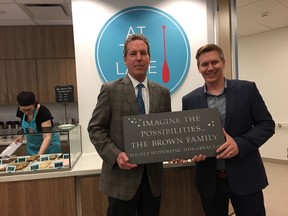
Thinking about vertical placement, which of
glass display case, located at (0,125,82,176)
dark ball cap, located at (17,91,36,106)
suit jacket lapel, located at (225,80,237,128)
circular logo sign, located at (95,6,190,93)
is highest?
circular logo sign, located at (95,6,190,93)

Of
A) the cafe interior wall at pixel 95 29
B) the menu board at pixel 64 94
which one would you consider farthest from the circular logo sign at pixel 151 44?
the menu board at pixel 64 94

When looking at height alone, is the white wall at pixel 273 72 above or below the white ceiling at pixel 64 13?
below

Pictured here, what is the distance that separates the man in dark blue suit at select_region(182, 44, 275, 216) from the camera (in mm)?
1396

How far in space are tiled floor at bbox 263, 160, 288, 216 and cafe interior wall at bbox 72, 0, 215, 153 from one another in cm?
183

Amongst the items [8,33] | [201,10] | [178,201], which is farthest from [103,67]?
[8,33]

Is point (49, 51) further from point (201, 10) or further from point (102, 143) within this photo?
point (102, 143)

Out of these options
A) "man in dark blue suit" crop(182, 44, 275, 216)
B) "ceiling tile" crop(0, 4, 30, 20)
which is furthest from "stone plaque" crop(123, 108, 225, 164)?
"ceiling tile" crop(0, 4, 30, 20)

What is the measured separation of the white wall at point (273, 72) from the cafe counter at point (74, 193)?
3470 mm

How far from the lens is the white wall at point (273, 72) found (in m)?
4.62

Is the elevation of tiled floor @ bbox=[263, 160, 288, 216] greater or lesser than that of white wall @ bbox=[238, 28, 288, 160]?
lesser

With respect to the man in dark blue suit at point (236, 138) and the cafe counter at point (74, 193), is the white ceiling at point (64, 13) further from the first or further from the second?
the cafe counter at point (74, 193)

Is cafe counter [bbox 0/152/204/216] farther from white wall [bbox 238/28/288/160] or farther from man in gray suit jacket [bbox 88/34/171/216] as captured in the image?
white wall [bbox 238/28/288/160]

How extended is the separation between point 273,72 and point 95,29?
378cm

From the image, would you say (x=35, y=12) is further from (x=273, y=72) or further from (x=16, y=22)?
(x=273, y=72)
